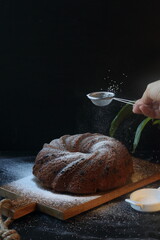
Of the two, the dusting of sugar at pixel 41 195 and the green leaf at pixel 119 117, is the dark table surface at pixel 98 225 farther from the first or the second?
the green leaf at pixel 119 117

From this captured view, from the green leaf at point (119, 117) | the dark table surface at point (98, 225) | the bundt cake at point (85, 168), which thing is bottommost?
the dark table surface at point (98, 225)

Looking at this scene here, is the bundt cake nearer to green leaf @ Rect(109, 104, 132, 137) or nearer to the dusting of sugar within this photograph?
the dusting of sugar

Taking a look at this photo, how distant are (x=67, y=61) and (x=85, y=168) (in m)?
0.69

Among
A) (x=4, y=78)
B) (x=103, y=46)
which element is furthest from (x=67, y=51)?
(x=4, y=78)

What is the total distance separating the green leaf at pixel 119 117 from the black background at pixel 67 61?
0.14 meters

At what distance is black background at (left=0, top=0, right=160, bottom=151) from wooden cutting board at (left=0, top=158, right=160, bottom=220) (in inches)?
17.2

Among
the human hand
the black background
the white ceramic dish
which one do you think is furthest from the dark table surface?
Result: the black background

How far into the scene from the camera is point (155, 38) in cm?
222

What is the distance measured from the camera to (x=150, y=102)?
171 centimetres

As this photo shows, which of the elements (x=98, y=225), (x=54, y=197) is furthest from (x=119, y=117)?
(x=98, y=225)

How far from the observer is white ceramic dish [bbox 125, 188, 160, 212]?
171 cm

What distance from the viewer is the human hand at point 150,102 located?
162 cm

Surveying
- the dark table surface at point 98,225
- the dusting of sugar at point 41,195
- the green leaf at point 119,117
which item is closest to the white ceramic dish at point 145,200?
the dark table surface at point 98,225

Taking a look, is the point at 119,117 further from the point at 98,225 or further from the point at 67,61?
the point at 98,225
